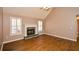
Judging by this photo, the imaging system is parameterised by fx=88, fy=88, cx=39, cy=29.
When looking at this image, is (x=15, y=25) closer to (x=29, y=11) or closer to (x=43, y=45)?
(x=29, y=11)

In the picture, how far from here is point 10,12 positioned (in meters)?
1.50

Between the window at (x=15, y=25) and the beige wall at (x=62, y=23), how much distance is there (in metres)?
0.54

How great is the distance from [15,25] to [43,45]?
643 millimetres

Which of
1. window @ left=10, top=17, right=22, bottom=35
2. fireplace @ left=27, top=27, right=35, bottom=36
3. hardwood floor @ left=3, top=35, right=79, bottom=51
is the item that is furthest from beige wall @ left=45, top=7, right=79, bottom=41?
window @ left=10, top=17, right=22, bottom=35

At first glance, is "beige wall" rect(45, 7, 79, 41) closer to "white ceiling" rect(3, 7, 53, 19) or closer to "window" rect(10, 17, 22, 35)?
"white ceiling" rect(3, 7, 53, 19)

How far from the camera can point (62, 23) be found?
70.4 inches

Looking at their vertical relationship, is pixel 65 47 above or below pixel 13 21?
below

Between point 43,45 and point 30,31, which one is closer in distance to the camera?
point 43,45

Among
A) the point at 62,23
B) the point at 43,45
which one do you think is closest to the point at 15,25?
the point at 43,45
